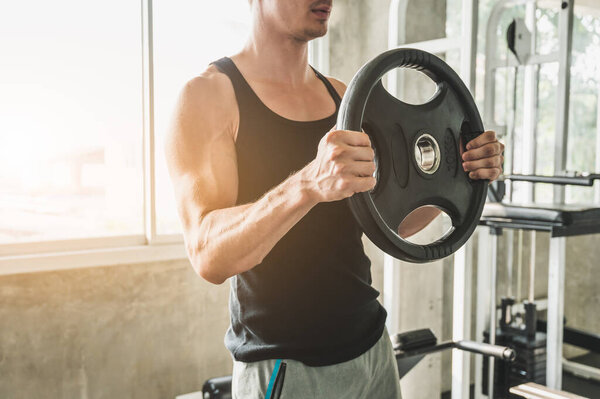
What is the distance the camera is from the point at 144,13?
2.77 metres

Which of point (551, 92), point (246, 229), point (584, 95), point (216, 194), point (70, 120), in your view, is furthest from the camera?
point (584, 95)

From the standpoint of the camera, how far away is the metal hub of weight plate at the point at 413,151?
2.75 feet

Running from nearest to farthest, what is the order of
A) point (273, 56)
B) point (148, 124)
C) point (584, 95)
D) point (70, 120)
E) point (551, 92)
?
point (273, 56) → point (70, 120) → point (148, 124) → point (551, 92) → point (584, 95)

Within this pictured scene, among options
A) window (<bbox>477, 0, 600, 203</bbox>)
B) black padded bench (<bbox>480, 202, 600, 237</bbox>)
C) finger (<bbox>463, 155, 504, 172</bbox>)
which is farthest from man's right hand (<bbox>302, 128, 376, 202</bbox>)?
window (<bbox>477, 0, 600, 203</bbox>)

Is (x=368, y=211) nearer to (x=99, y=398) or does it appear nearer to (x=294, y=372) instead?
(x=294, y=372)

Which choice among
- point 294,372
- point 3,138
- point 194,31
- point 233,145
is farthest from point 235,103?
point 194,31

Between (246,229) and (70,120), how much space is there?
2.06m

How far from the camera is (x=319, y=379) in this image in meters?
1.10

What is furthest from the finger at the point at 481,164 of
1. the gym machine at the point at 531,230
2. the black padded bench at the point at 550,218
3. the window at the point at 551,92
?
the window at the point at 551,92

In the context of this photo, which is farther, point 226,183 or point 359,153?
point 226,183

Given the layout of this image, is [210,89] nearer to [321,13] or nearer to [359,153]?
[321,13]

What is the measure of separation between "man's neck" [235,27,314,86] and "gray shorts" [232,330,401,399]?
0.60 meters

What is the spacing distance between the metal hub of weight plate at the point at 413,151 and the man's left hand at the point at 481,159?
0.01 meters

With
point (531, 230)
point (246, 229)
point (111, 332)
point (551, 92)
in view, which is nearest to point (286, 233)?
point (246, 229)
